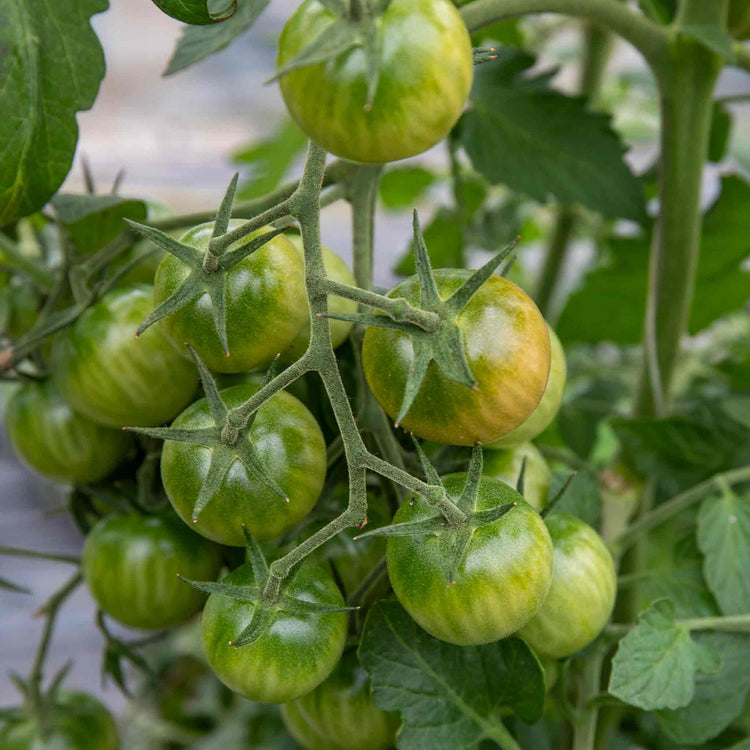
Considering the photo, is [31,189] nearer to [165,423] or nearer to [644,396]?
[165,423]

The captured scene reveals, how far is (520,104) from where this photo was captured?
684mm

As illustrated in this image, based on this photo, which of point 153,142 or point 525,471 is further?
point 153,142

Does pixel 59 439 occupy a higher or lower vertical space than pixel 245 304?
lower

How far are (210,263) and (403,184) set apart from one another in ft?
2.53

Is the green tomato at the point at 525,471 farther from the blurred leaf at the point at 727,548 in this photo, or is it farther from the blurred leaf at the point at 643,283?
the blurred leaf at the point at 643,283

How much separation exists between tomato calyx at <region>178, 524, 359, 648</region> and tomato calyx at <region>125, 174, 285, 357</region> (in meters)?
0.10

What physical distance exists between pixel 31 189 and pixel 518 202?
0.67 metres

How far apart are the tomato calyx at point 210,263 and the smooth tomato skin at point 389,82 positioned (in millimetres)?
50

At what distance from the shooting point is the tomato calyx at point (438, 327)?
0.31 m

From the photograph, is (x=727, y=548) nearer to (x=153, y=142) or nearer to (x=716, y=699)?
(x=716, y=699)

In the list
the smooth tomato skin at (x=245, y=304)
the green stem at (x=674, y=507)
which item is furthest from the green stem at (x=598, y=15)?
the green stem at (x=674, y=507)

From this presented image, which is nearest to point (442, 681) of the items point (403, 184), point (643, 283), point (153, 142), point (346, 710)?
point (346, 710)

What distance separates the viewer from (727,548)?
54cm

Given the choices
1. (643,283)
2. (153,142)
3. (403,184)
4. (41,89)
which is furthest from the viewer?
(153,142)
